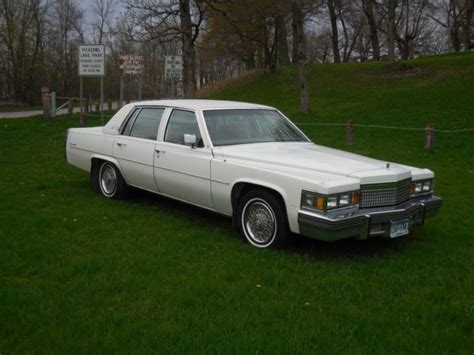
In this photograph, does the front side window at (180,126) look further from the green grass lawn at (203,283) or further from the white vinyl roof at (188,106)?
the green grass lawn at (203,283)

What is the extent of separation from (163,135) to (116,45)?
48057 mm

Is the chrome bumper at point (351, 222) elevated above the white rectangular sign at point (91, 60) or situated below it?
below

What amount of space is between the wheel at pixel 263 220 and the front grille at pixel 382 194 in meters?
0.80

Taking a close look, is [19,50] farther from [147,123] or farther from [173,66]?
[147,123]

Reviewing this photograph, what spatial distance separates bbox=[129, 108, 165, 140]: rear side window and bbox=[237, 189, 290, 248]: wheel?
2004 millimetres

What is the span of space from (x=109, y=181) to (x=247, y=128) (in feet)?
8.29

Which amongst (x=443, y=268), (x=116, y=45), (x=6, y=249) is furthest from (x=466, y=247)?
(x=116, y=45)

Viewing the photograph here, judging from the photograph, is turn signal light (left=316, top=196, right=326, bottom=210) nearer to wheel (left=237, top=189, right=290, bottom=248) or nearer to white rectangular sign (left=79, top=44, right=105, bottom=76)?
wheel (left=237, top=189, right=290, bottom=248)

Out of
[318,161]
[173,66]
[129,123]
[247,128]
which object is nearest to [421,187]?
[318,161]

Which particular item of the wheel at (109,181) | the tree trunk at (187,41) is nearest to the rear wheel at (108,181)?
the wheel at (109,181)

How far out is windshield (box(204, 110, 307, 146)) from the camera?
6473 mm

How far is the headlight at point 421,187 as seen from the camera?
5844 mm

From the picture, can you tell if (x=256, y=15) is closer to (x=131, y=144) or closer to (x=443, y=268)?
(x=131, y=144)

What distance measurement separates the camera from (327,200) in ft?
16.4
